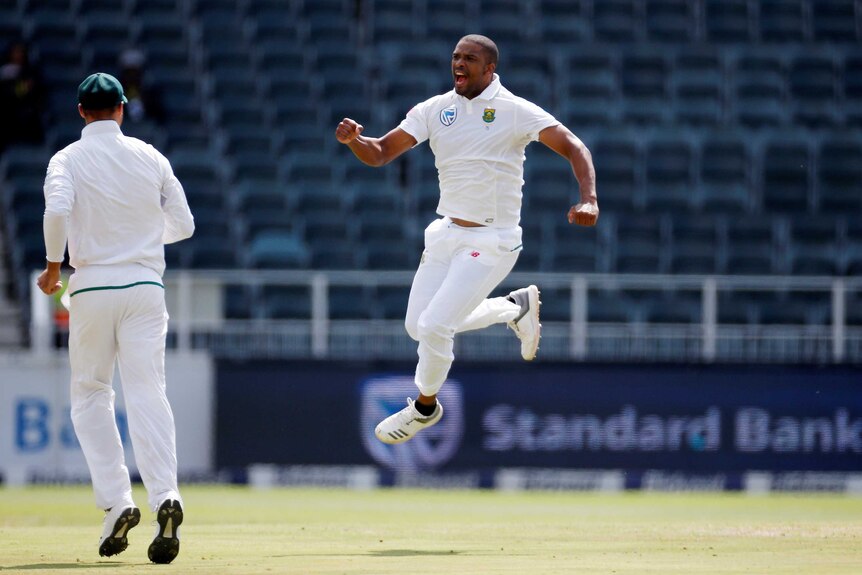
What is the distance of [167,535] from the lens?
7254mm

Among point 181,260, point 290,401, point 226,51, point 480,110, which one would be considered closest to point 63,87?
point 226,51

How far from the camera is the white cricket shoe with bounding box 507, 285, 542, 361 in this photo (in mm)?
9625

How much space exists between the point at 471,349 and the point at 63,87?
7033mm

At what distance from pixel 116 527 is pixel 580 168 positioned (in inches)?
118

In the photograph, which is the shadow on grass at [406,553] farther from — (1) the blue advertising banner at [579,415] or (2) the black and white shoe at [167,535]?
(1) the blue advertising banner at [579,415]

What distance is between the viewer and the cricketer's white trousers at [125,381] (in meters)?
7.46

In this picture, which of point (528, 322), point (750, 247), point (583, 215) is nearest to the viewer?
point (583, 215)

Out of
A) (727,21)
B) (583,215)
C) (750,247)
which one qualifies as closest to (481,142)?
(583,215)

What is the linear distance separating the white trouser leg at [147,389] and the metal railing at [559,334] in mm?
7672

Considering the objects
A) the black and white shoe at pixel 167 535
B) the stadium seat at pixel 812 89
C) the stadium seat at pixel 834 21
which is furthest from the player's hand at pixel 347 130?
the stadium seat at pixel 834 21

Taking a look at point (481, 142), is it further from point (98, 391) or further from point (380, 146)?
point (98, 391)

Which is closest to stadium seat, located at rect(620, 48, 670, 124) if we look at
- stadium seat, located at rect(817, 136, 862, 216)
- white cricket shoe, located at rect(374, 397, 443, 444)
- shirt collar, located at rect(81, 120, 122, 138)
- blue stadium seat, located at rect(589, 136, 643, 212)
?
blue stadium seat, located at rect(589, 136, 643, 212)

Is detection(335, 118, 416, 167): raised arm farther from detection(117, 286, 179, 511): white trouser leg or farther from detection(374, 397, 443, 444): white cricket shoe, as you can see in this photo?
detection(117, 286, 179, 511): white trouser leg

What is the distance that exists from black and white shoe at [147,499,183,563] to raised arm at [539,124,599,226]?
2389 millimetres
